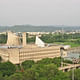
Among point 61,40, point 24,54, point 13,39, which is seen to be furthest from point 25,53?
point 61,40

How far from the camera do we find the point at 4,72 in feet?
105

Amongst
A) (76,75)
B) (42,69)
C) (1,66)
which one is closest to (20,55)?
(1,66)

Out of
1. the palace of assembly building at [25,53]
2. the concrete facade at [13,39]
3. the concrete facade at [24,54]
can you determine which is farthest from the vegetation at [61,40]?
the concrete facade at [24,54]

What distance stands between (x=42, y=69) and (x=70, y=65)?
428 inches

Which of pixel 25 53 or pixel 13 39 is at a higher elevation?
pixel 13 39

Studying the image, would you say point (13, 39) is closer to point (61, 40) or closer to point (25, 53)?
A: point (25, 53)

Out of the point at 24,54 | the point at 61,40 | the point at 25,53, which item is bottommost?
the point at 24,54

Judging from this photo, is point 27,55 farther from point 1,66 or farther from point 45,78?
point 45,78

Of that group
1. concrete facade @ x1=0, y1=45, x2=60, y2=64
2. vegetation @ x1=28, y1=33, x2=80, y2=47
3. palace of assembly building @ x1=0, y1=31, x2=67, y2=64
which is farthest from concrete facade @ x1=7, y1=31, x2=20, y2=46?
vegetation @ x1=28, y1=33, x2=80, y2=47

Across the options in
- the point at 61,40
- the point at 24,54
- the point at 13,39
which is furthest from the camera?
the point at 61,40

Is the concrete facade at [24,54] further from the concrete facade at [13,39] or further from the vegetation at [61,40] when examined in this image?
the vegetation at [61,40]

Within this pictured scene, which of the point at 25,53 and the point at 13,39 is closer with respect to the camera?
the point at 25,53

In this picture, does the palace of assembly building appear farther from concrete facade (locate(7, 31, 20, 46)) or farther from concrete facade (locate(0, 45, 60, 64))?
concrete facade (locate(7, 31, 20, 46))

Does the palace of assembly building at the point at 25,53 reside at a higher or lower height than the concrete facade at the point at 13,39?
lower
